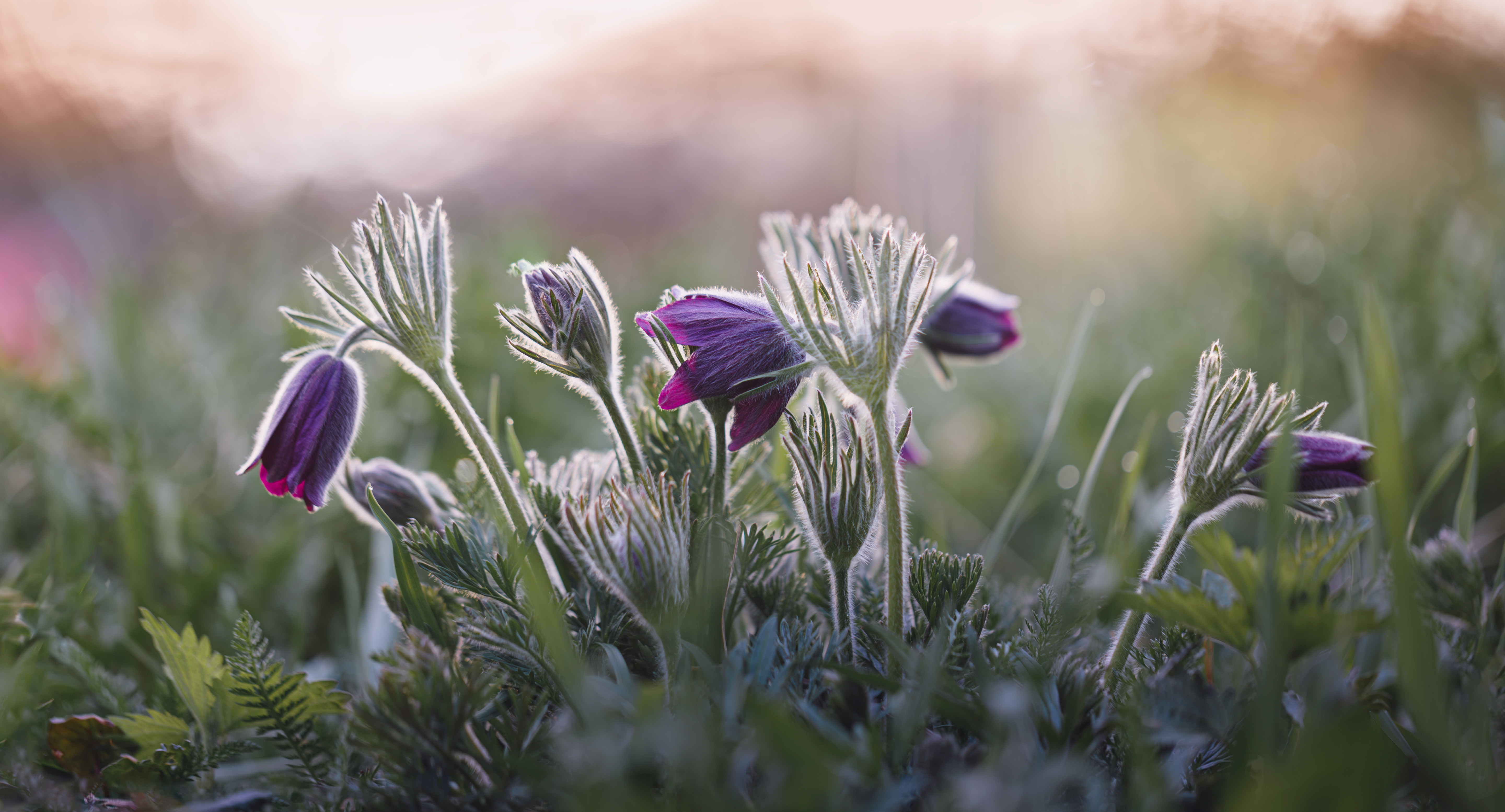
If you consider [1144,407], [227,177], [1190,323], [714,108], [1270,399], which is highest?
[714,108]

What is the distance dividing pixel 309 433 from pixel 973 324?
59 cm

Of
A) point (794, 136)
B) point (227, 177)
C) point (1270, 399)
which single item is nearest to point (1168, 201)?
point (1270, 399)

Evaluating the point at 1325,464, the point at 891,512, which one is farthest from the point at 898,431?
the point at 1325,464

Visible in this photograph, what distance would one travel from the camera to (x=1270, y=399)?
59 cm

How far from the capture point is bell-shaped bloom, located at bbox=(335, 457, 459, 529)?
28.2 inches

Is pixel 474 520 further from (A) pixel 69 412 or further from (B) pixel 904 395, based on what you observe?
(B) pixel 904 395

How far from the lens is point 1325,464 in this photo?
600 mm

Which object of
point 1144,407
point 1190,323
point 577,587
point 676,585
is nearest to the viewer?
point 676,585

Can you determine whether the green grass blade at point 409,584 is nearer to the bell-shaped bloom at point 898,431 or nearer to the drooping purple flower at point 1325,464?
the bell-shaped bloom at point 898,431

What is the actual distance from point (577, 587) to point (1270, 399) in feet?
1.74

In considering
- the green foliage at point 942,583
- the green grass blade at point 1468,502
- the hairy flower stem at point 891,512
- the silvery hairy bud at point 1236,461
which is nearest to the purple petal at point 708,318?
the hairy flower stem at point 891,512

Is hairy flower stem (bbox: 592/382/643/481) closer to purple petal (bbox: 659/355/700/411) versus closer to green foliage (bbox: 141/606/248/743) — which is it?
purple petal (bbox: 659/355/700/411)

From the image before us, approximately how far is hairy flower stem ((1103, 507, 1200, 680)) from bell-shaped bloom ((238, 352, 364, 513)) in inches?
23.4

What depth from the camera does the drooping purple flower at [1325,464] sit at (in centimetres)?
59
